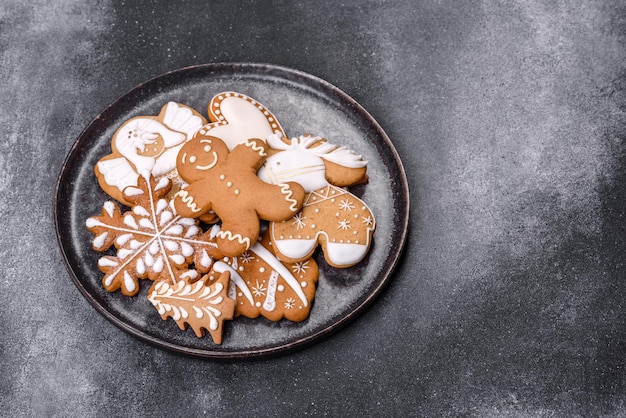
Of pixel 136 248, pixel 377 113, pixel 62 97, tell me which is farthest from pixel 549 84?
pixel 62 97

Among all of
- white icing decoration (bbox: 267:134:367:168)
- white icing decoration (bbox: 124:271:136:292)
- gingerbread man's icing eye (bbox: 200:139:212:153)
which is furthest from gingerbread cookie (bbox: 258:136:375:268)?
white icing decoration (bbox: 124:271:136:292)

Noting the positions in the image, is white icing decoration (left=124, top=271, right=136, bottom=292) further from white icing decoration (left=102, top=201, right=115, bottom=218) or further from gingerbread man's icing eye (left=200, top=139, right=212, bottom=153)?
gingerbread man's icing eye (left=200, top=139, right=212, bottom=153)

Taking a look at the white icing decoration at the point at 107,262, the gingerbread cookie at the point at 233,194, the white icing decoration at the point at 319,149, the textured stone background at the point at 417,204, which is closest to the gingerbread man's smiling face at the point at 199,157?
the gingerbread cookie at the point at 233,194

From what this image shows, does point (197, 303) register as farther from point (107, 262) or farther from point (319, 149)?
point (319, 149)

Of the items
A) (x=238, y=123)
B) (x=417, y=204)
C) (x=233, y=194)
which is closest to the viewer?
(x=233, y=194)

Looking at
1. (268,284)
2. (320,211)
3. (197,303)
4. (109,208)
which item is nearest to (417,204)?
(320,211)

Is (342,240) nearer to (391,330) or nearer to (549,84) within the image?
(391,330)
